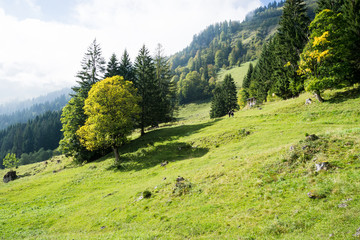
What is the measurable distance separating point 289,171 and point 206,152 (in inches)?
693

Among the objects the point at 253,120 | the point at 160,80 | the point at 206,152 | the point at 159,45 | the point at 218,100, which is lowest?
the point at 206,152

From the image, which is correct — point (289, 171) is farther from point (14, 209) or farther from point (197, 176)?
point (14, 209)

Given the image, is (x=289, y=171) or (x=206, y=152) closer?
(x=289, y=171)

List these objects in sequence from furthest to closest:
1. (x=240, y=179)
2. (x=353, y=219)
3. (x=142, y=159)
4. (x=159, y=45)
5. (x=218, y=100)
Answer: (x=218, y=100) → (x=159, y=45) → (x=142, y=159) → (x=240, y=179) → (x=353, y=219)

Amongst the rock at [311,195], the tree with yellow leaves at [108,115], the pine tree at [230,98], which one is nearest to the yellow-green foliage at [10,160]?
the tree with yellow leaves at [108,115]

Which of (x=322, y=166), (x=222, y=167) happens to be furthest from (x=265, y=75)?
(x=322, y=166)

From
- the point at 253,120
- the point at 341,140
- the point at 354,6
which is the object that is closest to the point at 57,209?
the point at 341,140

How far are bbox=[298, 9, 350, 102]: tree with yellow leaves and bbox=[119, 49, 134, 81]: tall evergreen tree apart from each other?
47.5 m

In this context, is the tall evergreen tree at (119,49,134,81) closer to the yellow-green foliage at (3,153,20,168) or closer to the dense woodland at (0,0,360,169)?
the dense woodland at (0,0,360,169)

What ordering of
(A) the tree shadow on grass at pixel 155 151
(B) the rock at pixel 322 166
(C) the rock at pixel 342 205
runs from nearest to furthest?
1. (C) the rock at pixel 342 205
2. (B) the rock at pixel 322 166
3. (A) the tree shadow on grass at pixel 155 151

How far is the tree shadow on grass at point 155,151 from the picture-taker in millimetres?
31938

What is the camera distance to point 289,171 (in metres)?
12.9

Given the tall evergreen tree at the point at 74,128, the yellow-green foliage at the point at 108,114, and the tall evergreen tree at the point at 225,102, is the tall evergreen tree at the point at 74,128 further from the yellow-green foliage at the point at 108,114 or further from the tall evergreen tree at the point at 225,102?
the tall evergreen tree at the point at 225,102

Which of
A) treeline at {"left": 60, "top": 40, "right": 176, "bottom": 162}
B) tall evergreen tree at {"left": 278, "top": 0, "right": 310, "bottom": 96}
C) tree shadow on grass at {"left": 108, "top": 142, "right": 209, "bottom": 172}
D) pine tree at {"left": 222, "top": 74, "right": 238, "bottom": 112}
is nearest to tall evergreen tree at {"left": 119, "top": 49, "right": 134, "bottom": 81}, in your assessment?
treeline at {"left": 60, "top": 40, "right": 176, "bottom": 162}
